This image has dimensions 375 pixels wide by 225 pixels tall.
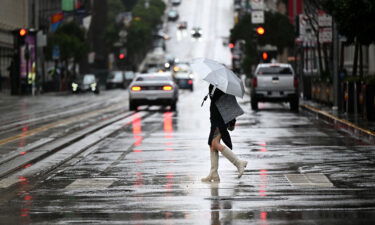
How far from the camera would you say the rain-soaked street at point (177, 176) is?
37.6 feet

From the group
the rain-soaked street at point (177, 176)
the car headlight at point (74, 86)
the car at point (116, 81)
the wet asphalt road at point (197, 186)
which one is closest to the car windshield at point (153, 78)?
the rain-soaked street at point (177, 176)

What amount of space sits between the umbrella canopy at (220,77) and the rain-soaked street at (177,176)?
1.24 m

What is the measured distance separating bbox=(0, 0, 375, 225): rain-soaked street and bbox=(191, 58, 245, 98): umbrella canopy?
1237 millimetres

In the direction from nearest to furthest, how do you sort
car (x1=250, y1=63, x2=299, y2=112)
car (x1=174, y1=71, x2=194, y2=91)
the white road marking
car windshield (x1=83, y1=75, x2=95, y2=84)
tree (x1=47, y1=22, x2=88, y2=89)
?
the white road marking
car (x1=250, y1=63, x2=299, y2=112)
car windshield (x1=83, y1=75, x2=95, y2=84)
car (x1=174, y1=71, x2=194, y2=91)
tree (x1=47, y1=22, x2=88, y2=89)

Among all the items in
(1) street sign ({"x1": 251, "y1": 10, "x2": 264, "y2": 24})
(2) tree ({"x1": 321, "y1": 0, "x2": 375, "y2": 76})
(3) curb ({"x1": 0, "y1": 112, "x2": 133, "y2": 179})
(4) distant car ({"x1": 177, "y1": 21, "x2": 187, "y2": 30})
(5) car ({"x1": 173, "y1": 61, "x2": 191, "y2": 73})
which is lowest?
(5) car ({"x1": 173, "y1": 61, "x2": 191, "y2": 73})

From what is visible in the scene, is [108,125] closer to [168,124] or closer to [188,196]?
[168,124]

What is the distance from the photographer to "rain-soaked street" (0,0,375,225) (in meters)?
11.5

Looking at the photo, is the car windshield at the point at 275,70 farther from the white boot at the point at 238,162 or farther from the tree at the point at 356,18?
→ the white boot at the point at 238,162

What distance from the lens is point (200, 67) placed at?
50.6 feet

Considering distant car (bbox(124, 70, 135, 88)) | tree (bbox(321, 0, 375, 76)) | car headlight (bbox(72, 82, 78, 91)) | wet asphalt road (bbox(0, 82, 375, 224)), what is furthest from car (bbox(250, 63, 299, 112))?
distant car (bbox(124, 70, 135, 88))

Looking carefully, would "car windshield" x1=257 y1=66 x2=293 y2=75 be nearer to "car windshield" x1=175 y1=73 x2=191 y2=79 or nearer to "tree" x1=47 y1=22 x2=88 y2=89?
"car windshield" x1=175 y1=73 x2=191 y2=79

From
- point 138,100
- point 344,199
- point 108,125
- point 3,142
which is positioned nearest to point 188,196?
point 344,199

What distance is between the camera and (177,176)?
15.6m

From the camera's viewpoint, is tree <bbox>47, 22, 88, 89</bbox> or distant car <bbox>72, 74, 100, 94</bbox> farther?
tree <bbox>47, 22, 88, 89</bbox>
